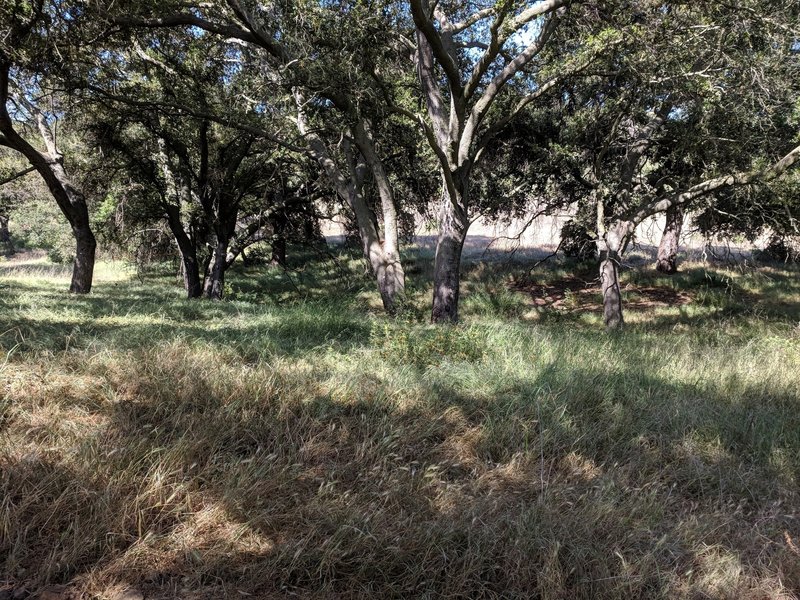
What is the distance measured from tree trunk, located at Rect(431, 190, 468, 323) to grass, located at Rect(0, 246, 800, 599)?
12.4 feet

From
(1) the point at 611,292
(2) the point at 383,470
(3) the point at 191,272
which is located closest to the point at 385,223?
(1) the point at 611,292

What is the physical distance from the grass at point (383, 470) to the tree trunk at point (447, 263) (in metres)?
3.77

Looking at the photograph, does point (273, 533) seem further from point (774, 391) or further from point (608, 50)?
point (608, 50)

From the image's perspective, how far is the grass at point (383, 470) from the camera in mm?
2303

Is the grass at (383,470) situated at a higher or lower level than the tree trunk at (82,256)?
lower

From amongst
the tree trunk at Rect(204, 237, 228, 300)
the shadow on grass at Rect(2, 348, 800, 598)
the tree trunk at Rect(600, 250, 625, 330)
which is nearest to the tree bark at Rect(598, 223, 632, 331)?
the tree trunk at Rect(600, 250, 625, 330)

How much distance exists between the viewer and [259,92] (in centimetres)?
896

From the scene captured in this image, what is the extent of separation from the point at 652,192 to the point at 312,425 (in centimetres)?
1129

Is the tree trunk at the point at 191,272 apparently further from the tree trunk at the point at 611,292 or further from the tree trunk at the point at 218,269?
the tree trunk at the point at 611,292

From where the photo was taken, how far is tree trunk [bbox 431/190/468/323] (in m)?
→ 9.15

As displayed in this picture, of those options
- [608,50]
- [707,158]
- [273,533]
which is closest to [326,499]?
[273,533]

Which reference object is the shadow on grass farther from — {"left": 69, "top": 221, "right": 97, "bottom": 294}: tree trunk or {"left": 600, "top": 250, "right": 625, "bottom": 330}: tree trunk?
{"left": 69, "top": 221, "right": 97, "bottom": 294}: tree trunk

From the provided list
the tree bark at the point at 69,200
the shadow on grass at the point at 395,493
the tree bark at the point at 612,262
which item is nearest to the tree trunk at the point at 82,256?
the tree bark at the point at 69,200

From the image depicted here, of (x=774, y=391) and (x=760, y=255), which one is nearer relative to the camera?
(x=774, y=391)
